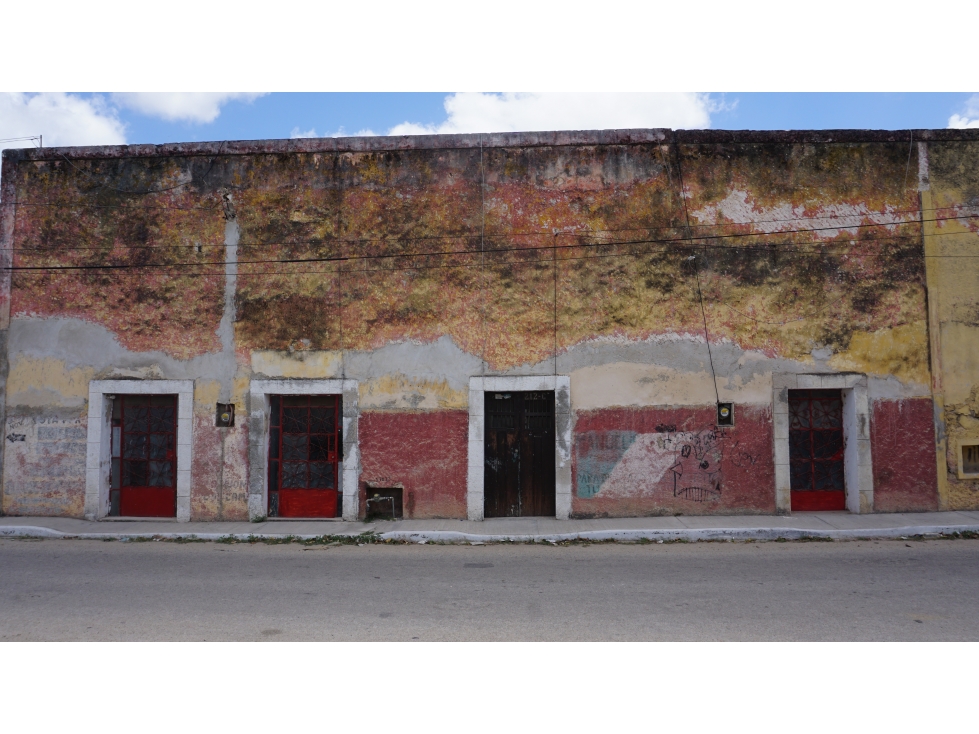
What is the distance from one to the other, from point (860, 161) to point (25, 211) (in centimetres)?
1388

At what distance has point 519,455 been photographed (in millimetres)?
10172

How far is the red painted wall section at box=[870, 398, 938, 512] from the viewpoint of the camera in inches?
387

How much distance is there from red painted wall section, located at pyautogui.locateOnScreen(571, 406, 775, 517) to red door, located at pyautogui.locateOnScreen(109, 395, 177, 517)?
6734mm

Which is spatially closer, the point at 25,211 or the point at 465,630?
the point at 465,630

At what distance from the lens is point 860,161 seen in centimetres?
1016

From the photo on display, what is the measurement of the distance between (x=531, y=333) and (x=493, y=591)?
4546 millimetres

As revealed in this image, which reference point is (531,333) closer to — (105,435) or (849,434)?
(849,434)

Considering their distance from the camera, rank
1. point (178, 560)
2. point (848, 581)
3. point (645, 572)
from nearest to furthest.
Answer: point (848, 581) < point (645, 572) < point (178, 560)

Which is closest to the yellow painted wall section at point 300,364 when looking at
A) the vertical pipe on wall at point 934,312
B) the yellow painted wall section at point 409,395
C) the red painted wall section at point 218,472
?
the yellow painted wall section at point 409,395

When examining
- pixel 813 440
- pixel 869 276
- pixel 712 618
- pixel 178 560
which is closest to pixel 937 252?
pixel 869 276

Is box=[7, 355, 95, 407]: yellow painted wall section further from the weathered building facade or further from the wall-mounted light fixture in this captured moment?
the wall-mounted light fixture

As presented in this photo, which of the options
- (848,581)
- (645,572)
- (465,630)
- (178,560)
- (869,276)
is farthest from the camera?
(869,276)

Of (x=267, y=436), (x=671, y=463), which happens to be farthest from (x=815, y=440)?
(x=267, y=436)

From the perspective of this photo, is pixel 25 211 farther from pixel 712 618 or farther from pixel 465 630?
pixel 712 618
